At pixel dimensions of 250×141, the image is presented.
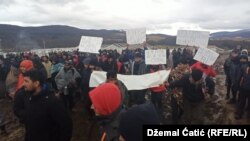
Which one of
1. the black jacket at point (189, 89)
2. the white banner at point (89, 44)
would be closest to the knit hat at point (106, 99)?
the black jacket at point (189, 89)

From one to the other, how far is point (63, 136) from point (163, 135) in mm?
1727

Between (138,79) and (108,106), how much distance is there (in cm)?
581

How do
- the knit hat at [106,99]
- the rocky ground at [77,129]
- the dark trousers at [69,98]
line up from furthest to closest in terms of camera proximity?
the dark trousers at [69,98] → the rocky ground at [77,129] → the knit hat at [106,99]

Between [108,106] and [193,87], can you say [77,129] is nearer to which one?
[193,87]

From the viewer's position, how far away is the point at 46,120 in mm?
4336

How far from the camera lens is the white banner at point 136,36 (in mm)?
12039

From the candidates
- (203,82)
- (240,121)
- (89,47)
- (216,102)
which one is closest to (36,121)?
(203,82)

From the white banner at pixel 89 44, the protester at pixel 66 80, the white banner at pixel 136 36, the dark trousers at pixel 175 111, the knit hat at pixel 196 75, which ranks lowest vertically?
the dark trousers at pixel 175 111

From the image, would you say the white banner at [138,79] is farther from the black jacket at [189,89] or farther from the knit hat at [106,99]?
the knit hat at [106,99]

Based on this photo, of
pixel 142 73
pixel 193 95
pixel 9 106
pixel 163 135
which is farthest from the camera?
pixel 9 106

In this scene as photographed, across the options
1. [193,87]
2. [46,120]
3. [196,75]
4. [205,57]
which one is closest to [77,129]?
[193,87]

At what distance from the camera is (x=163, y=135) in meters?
3.10

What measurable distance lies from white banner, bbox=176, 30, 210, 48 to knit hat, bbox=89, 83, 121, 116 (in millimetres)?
8523

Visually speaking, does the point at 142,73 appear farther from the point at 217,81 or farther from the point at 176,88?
the point at 217,81
